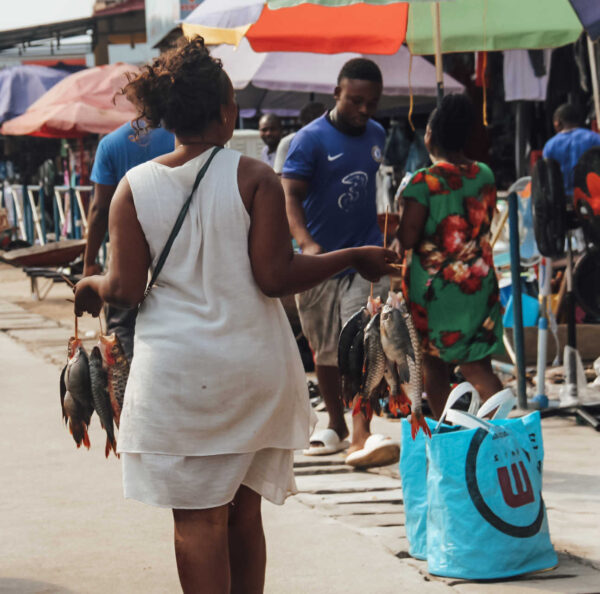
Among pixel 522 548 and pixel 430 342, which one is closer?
pixel 522 548

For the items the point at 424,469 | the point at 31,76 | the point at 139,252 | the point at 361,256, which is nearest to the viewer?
the point at 139,252

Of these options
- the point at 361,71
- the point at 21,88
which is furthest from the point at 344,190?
the point at 21,88

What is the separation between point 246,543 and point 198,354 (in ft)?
1.92

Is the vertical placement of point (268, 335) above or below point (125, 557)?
above

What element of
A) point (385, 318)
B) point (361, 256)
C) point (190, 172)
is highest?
point (190, 172)

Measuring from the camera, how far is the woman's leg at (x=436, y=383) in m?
5.25

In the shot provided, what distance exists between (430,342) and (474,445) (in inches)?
52.0

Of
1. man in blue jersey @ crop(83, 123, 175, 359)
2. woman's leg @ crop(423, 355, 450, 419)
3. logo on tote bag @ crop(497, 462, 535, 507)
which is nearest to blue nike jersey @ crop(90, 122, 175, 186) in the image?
man in blue jersey @ crop(83, 123, 175, 359)

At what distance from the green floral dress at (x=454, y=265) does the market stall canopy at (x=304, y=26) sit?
3456 millimetres

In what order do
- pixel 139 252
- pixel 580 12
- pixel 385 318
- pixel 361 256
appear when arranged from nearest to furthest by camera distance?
pixel 139 252 < pixel 361 256 < pixel 385 318 < pixel 580 12

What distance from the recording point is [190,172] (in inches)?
119

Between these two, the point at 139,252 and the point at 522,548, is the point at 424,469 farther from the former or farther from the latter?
the point at 139,252

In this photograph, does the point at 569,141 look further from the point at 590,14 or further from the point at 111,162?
the point at 111,162

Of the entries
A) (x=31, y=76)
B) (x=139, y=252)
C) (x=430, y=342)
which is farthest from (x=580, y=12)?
(x=31, y=76)
